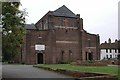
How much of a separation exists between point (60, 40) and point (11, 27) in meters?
49.5

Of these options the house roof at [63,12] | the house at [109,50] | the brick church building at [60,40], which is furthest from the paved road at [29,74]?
the house at [109,50]

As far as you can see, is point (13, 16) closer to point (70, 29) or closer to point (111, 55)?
point (70, 29)

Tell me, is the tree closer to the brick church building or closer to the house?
the brick church building

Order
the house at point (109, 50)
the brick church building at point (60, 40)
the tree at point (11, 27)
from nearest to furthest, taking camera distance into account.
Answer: the tree at point (11, 27) < the brick church building at point (60, 40) < the house at point (109, 50)

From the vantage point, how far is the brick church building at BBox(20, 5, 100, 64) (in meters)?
74.2

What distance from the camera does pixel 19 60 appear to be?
7425 cm

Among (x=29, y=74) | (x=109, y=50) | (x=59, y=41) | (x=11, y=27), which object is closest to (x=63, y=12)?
(x=59, y=41)

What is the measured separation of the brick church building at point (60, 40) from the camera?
7419 centimetres

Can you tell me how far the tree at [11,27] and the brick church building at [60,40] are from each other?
1730 inches

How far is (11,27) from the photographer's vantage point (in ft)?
88.8

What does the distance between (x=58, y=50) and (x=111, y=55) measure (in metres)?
44.3

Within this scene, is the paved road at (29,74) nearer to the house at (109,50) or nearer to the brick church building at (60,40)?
the brick church building at (60,40)

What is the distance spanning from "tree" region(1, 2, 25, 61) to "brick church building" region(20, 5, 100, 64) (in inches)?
1730

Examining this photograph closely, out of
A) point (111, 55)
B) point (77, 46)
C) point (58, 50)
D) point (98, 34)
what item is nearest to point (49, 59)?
point (58, 50)
